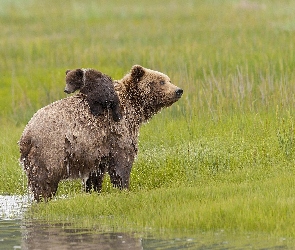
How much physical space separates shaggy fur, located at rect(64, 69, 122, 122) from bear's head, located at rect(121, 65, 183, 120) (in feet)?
2.16

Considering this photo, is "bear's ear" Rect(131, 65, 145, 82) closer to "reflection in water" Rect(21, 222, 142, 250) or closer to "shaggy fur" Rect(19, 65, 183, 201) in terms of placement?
"shaggy fur" Rect(19, 65, 183, 201)

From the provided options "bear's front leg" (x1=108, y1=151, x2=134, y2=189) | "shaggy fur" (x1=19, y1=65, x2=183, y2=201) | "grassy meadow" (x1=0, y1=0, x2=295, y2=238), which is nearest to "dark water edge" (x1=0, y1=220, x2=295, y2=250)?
"grassy meadow" (x1=0, y1=0, x2=295, y2=238)

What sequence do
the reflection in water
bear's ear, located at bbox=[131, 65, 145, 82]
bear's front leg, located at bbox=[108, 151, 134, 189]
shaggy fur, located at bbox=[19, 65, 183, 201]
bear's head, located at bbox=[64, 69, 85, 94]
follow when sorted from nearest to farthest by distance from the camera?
the reflection in water → shaggy fur, located at bbox=[19, 65, 183, 201] → bear's head, located at bbox=[64, 69, 85, 94] → bear's front leg, located at bbox=[108, 151, 134, 189] → bear's ear, located at bbox=[131, 65, 145, 82]

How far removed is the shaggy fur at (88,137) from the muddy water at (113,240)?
0.98 metres

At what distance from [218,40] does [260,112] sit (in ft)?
30.8

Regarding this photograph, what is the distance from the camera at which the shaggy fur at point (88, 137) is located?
376 inches

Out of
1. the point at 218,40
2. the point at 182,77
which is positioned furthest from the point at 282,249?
the point at 218,40

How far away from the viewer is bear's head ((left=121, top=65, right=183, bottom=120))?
10805 millimetres

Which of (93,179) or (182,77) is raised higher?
(182,77)

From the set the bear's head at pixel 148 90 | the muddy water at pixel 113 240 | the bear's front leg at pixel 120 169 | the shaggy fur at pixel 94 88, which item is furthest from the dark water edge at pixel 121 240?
the bear's head at pixel 148 90

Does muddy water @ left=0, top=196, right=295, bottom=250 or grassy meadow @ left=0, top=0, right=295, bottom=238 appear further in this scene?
grassy meadow @ left=0, top=0, right=295, bottom=238

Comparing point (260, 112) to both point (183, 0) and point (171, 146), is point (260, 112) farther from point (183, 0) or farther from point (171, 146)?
point (183, 0)

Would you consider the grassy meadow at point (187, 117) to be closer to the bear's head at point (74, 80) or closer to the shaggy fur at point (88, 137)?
the shaggy fur at point (88, 137)

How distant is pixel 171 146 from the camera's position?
504 inches
